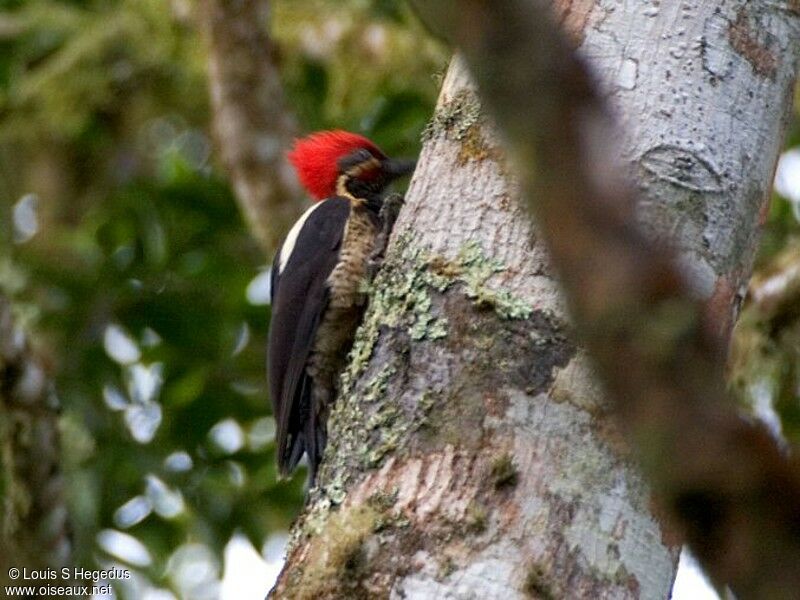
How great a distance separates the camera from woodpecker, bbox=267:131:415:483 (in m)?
3.27

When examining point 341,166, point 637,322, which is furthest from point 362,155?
point 637,322

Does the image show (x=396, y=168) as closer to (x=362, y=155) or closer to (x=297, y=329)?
(x=362, y=155)

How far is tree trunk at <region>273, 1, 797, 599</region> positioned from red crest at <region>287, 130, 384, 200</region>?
5.43 ft

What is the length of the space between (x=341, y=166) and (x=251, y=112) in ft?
2.23

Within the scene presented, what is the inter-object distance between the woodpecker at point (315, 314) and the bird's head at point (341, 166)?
391 mm

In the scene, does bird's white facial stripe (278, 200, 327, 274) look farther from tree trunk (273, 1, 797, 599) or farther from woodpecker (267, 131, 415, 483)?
tree trunk (273, 1, 797, 599)

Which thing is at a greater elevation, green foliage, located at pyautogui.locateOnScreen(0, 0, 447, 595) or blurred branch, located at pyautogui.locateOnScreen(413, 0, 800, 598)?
blurred branch, located at pyautogui.locateOnScreen(413, 0, 800, 598)

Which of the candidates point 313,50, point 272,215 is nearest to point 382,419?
point 272,215

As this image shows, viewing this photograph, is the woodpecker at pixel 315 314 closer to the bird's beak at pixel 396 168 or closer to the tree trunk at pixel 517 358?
the bird's beak at pixel 396 168

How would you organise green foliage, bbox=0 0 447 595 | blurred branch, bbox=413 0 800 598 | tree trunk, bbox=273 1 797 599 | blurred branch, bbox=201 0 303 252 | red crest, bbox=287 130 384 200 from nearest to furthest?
1. blurred branch, bbox=413 0 800 598
2. tree trunk, bbox=273 1 797 599
3. red crest, bbox=287 130 384 200
4. green foliage, bbox=0 0 447 595
5. blurred branch, bbox=201 0 303 252

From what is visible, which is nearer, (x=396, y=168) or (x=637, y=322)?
(x=637, y=322)

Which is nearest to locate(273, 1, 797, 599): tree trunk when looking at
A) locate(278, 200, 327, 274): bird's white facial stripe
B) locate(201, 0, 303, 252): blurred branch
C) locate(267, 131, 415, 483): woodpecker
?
locate(267, 131, 415, 483): woodpecker

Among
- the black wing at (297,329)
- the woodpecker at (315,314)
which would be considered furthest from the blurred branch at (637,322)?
the black wing at (297,329)

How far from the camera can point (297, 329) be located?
11.0 feet
